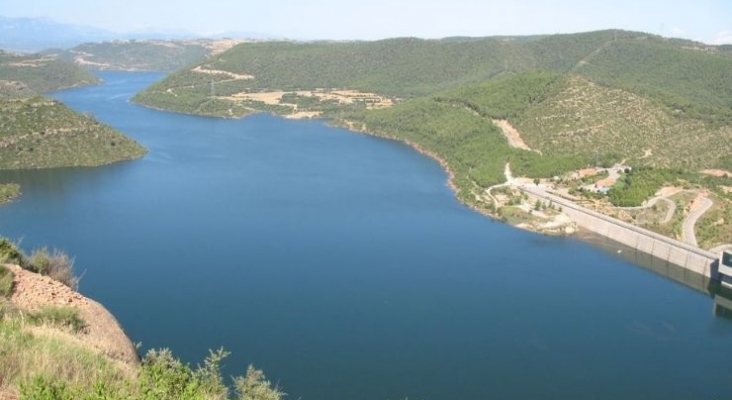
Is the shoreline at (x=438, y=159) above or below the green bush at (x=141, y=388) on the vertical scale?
below

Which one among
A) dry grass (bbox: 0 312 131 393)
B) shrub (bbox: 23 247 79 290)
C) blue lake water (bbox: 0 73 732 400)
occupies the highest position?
dry grass (bbox: 0 312 131 393)

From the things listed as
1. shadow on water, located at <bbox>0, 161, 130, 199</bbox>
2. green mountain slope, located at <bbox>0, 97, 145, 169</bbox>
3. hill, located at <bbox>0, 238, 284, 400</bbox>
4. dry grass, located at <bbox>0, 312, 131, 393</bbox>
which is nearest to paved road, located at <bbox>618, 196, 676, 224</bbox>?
hill, located at <bbox>0, 238, 284, 400</bbox>

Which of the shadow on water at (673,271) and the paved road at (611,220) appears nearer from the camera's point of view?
the shadow on water at (673,271)

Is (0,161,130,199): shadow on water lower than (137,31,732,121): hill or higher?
lower

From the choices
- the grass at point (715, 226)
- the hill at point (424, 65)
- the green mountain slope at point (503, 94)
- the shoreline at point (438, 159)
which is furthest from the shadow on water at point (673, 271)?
the hill at point (424, 65)

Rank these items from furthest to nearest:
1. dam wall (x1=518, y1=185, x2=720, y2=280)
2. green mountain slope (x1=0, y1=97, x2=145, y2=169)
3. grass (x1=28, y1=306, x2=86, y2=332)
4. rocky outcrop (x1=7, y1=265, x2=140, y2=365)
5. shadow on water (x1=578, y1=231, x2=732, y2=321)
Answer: green mountain slope (x1=0, y1=97, x2=145, y2=169)
dam wall (x1=518, y1=185, x2=720, y2=280)
shadow on water (x1=578, y1=231, x2=732, y2=321)
rocky outcrop (x1=7, y1=265, x2=140, y2=365)
grass (x1=28, y1=306, x2=86, y2=332)

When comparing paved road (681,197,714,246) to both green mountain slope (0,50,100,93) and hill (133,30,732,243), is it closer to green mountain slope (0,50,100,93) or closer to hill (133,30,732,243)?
hill (133,30,732,243)

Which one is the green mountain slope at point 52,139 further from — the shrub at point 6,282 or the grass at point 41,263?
the shrub at point 6,282
